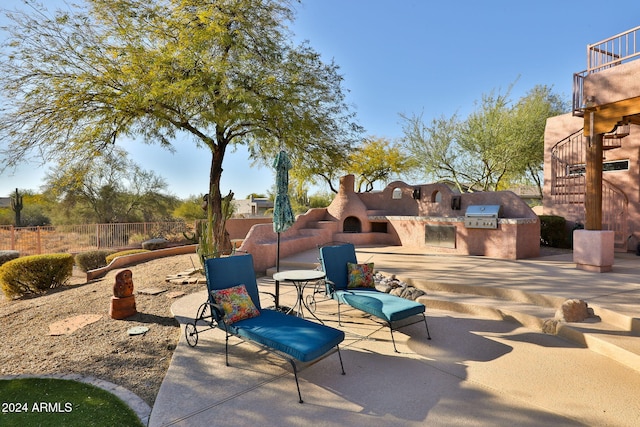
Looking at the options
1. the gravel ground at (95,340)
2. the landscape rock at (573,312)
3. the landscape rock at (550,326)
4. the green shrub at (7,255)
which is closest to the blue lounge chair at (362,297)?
the landscape rock at (550,326)

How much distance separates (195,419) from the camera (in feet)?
10.0

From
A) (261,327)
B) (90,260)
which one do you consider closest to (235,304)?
(261,327)

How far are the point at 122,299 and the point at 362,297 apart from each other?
4.40 m

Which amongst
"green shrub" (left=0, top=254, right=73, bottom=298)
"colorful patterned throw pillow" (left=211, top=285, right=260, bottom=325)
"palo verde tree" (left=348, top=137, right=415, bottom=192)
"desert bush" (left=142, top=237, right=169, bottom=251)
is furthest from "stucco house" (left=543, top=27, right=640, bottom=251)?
"desert bush" (left=142, top=237, right=169, bottom=251)

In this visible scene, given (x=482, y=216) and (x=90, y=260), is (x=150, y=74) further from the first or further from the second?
(x=482, y=216)

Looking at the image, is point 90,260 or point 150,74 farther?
point 90,260

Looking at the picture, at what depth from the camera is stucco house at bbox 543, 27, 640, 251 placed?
25.6 ft

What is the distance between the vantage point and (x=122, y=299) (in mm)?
6219

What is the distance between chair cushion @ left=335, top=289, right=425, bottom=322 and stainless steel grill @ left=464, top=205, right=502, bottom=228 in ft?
20.3

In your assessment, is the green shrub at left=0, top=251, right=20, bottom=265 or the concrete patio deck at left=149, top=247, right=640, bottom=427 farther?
the green shrub at left=0, top=251, right=20, bottom=265

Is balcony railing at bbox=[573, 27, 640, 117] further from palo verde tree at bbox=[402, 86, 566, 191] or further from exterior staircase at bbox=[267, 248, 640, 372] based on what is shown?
palo verde tree at bbox=[402, 86, 566, 191]

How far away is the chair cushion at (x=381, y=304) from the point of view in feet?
15.3

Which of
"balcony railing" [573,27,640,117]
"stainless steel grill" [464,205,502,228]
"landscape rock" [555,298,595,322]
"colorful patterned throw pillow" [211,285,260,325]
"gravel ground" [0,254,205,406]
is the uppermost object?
"balcony railing" [573,27,640,117]

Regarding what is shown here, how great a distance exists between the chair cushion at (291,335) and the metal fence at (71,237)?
13.4 m
